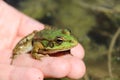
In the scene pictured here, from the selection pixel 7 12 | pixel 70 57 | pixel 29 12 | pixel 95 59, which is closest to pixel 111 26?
pixel 95 59

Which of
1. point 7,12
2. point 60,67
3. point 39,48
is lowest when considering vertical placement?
point 60,67

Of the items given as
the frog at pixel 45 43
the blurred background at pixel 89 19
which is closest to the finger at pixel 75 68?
the frog at pixel 45 43

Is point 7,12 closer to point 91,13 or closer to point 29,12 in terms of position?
point 29,12

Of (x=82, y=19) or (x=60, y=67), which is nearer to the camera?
(x=60, y=67)

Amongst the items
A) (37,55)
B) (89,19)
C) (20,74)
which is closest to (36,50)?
(37,55)

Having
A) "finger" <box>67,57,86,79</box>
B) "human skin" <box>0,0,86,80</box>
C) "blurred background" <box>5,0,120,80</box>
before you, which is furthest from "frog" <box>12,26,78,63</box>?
"blurred background" <box>5,0,120,80</box>

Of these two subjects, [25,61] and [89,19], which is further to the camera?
[89,19]

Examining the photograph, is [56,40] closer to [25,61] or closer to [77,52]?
[77,52]
